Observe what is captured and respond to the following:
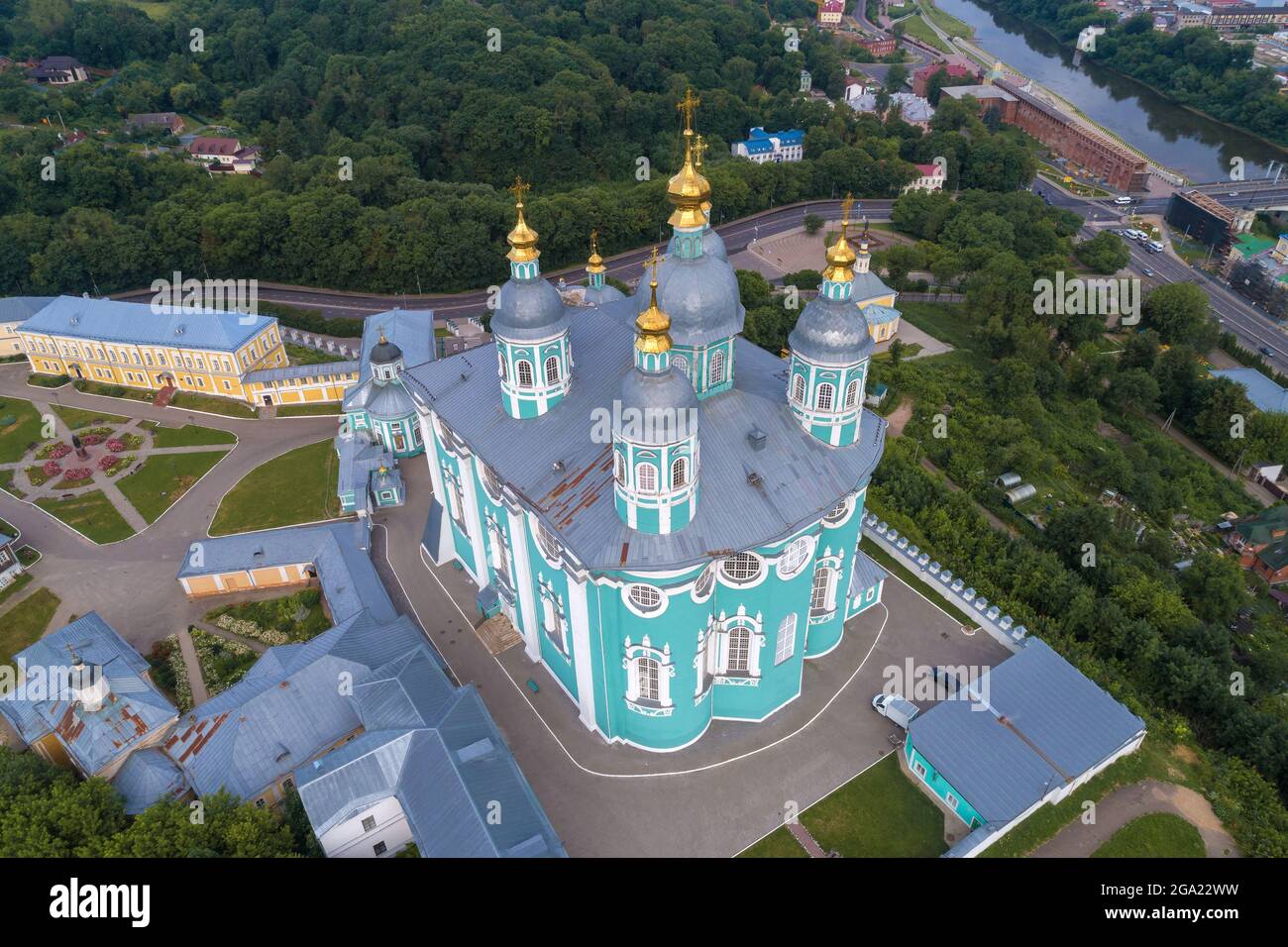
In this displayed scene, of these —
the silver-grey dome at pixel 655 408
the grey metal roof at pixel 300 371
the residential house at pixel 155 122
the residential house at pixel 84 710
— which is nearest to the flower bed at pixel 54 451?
the grey metal roof at pixel 300 371

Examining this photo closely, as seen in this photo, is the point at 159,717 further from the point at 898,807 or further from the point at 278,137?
the point at 278,137

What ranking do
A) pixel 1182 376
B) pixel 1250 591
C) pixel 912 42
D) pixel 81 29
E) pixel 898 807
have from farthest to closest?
pixel 912 42, pixel 81 29, pixel 1182 376, pixel 1250 591, pixel 898 807

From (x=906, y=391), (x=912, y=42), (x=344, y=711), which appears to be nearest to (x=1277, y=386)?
(x=906, y=391)

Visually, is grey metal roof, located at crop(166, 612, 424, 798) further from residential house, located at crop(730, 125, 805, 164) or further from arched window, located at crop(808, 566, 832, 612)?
residential house, located at crop(730, 125, 805, 164)

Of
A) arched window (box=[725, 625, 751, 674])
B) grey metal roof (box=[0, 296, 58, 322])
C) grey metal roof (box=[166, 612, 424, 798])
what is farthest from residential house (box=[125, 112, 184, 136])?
arched window (box=[725, 625, 751, 674])

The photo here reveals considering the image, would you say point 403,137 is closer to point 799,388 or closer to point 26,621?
point 26,621

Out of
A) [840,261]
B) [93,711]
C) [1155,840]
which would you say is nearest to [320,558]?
[93,711]
